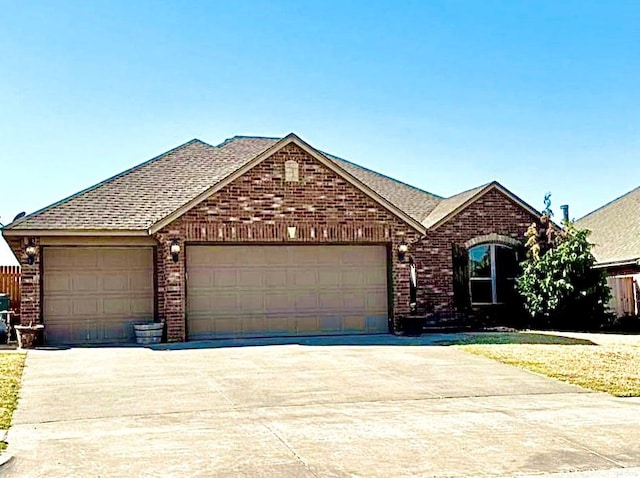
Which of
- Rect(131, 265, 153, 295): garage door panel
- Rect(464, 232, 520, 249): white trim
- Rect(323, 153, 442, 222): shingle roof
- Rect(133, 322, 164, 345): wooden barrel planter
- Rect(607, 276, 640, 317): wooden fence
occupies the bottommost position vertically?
Rect(133, 322, 164, 345): wooden barrel planter

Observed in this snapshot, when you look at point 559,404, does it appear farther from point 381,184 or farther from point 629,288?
point 381,184

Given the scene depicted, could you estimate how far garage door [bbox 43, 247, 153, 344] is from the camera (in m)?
17.6

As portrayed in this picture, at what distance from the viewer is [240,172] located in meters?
18.0

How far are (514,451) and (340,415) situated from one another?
2431 mm

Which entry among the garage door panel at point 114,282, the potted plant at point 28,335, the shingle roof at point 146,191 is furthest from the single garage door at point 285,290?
the potted plant at point 28,335

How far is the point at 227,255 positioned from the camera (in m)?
18.1

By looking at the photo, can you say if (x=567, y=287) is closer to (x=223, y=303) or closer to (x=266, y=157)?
(x=266, y=157)

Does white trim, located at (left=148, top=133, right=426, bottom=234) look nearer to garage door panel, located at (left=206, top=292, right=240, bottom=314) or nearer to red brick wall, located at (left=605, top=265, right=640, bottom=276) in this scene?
garage door panel, located at (left=206, top=292, right=240, bottom=314)

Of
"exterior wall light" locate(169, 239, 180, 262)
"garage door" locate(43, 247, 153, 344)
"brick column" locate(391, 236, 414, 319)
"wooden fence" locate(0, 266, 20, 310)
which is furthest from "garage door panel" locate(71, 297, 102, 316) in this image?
"brick column" locate(391, 236, 414, 319)

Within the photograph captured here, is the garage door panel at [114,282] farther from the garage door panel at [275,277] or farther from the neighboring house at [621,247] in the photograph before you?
the neighboring house at [621,247]

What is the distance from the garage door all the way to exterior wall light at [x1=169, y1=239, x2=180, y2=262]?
105cm

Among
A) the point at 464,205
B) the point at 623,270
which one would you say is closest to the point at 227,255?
the point at 464,205

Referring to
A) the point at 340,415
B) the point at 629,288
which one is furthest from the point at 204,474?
the point at 629,288

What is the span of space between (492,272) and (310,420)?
1471 cm
